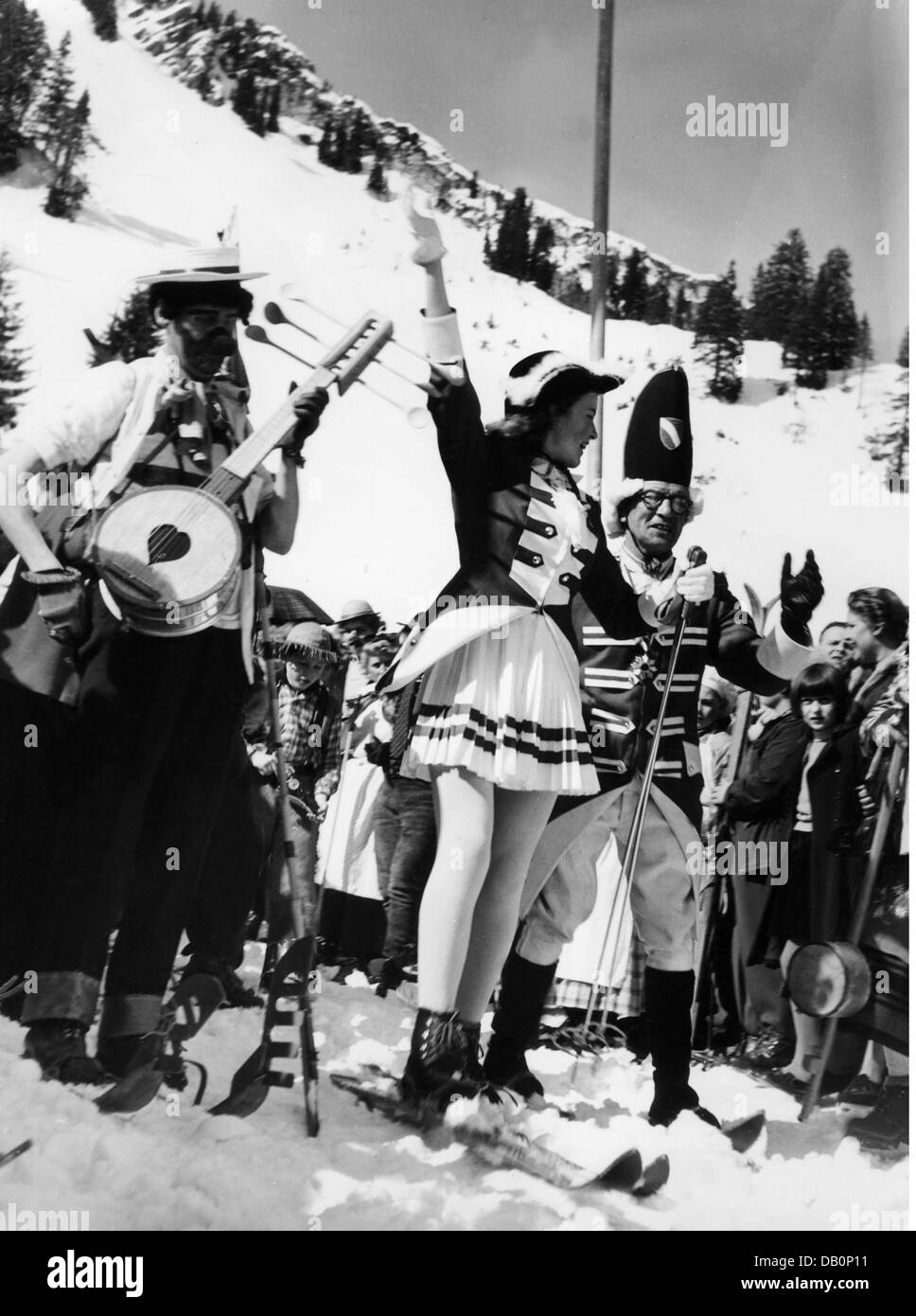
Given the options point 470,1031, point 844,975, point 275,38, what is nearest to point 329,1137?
point 470,1031

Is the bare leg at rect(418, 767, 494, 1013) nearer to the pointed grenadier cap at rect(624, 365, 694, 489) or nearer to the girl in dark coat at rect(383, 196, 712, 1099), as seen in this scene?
the girl in dark coat at rect(383, 196, 712, 1099)

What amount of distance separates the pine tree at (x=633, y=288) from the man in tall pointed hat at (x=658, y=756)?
26 centimetres

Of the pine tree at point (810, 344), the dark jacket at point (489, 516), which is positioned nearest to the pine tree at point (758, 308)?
the pine tree at point (810, 344)

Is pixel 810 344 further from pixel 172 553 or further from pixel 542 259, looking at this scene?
pixel 172 553

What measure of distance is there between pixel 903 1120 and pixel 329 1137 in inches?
78.7

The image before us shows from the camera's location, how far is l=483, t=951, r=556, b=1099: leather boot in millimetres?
4824

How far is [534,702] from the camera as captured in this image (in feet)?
15.7

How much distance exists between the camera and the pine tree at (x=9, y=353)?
16.3 ft

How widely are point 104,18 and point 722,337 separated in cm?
248

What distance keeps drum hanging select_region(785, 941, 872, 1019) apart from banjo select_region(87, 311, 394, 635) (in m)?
2.36

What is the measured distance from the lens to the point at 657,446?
5195 millimetres

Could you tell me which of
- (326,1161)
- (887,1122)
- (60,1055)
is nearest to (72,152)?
(60,1055)

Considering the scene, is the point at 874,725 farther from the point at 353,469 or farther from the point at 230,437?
the point at 230,437

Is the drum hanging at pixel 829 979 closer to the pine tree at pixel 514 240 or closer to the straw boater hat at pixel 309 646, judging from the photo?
the straw boater hat at pixel 309 646
